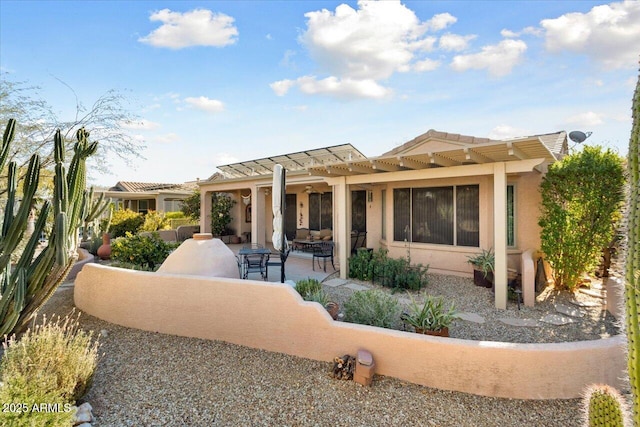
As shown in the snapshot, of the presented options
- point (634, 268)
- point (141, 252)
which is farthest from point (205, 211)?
point (634, 268)

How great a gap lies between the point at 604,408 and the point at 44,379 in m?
5.39

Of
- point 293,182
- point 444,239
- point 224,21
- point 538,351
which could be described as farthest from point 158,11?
point 538,351

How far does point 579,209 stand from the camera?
7.26 meters

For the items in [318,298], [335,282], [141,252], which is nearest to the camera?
[318,298]

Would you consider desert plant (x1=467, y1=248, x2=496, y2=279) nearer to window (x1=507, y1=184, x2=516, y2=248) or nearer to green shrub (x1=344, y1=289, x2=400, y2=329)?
window (x1=507, y1=184, x2=516, y2=248)

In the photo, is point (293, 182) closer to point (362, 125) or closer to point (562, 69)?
point (362, 125)

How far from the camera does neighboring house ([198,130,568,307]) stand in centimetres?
676

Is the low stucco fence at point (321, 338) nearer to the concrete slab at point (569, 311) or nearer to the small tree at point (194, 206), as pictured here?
the concrete slab at point (569, 311)

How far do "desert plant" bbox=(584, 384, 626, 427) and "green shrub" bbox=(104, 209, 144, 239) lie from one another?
774 inches

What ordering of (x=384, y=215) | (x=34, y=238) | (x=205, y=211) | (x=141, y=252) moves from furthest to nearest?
(x=205, y=211)
(x=384, y=215)
(x=141, y=252)
(x=34, y=238)

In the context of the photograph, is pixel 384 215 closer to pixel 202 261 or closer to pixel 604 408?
pixel 202 261

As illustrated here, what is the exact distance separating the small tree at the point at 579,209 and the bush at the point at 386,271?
10.0ft

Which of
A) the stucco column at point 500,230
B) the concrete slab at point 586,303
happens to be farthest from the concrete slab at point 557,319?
the concrete slab at point 586,303

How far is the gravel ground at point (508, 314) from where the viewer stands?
5.48 m
